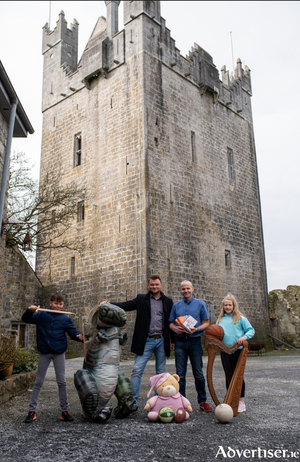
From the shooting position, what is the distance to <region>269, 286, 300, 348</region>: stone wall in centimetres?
1983

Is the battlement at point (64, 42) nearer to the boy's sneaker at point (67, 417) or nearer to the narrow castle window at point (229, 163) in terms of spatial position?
the narrow castle window at point (229, 163)

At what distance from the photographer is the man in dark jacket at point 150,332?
522 centimetres

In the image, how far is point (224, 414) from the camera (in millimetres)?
4312

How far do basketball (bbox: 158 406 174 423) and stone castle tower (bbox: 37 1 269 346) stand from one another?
9358 millimetres

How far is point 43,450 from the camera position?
3564mm

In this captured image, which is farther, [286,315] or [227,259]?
[286,315]

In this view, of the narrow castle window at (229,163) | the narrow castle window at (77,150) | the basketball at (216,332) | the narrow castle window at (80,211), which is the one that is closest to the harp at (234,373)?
the basketball at (216,332)

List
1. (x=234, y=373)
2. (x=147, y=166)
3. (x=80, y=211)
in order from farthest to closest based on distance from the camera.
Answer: (x=80, y=211)
(x=147, y=166)
(x=234, y=373)

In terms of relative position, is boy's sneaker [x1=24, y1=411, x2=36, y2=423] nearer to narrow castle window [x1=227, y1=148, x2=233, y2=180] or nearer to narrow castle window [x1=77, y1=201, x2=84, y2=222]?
narrow castle window [x1=77, y1=201, x2=84, y2=222]

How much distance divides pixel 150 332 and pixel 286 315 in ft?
55.3

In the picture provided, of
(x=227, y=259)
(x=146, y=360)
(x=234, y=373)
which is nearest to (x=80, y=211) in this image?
(x=227, y=259)

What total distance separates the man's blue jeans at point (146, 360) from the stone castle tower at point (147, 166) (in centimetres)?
854

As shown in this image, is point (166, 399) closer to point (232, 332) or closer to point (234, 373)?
point (234, 373)

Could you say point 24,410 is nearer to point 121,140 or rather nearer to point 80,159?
point 121,140
